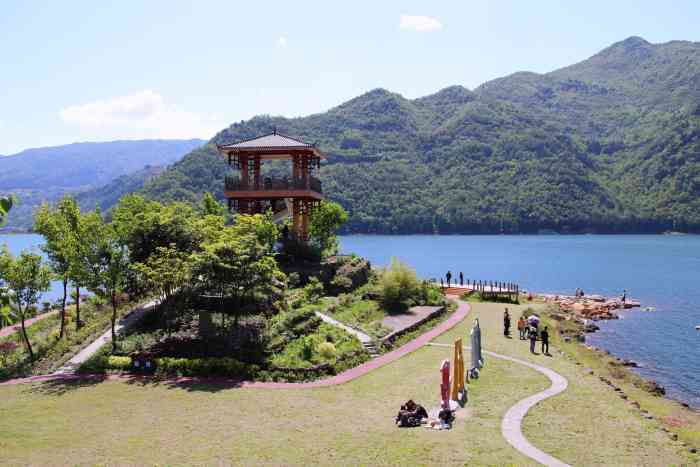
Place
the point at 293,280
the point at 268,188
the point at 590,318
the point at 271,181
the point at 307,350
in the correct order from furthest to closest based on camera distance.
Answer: the point at 590,318 → the point at 271,181 → the point at 268,188 → the point at 293,280 → the point at 307,350

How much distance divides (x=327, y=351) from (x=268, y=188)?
2138cm

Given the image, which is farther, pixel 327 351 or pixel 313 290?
pixel 313 290

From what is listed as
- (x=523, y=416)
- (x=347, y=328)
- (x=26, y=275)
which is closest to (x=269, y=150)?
(x=347, y=328)

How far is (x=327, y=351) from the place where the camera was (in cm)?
2817

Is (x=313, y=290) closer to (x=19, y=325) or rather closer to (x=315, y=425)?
(x=19, y=325)

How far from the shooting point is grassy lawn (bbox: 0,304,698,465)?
16.8 meters

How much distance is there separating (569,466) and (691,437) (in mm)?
9004

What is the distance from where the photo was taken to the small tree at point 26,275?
30.5 meters

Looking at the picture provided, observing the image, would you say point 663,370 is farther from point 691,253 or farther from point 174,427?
point 691,253

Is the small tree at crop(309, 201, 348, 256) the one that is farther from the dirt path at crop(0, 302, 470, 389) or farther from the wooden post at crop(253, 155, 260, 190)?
the dirt path at crop(0, 302, 470, 389)

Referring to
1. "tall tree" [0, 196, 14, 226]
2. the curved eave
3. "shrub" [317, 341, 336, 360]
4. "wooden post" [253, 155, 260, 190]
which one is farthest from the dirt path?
"tall tree" [0, 196, 14, 226]

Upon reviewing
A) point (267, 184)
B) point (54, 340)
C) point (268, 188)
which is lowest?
point (54, 340)

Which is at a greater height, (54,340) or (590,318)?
(54,340)

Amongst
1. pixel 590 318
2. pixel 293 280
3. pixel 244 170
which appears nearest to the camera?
pixel 293 280
